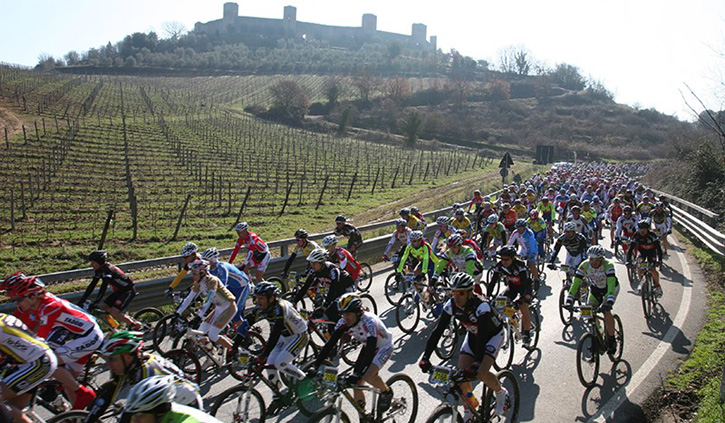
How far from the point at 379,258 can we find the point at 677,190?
86.2ft

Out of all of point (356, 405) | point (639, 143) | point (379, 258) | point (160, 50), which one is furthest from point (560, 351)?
point (160, 50)

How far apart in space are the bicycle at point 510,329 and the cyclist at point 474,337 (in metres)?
2.11

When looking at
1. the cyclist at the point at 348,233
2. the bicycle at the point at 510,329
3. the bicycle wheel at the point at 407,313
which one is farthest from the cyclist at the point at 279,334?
the cyclist at the point at 348,233

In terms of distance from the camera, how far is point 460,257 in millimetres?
11609

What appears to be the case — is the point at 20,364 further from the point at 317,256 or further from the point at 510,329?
the point at 510,329

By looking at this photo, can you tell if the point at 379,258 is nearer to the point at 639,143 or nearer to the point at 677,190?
the point at 677,190

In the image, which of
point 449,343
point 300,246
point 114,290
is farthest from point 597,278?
point 114,290

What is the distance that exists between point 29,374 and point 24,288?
1.59 meters

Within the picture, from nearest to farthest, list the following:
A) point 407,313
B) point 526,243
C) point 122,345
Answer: point 122,345 → point 407,313 → point 526,243

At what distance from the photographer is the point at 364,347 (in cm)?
643

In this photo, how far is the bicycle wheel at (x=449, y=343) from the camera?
9438 mm

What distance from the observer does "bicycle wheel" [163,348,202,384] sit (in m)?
7.49

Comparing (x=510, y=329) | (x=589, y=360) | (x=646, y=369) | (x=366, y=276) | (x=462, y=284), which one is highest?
(x=462, y=284)

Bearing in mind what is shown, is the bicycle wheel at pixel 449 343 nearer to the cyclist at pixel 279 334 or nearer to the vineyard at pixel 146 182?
the cyclist at pixel 279 334
